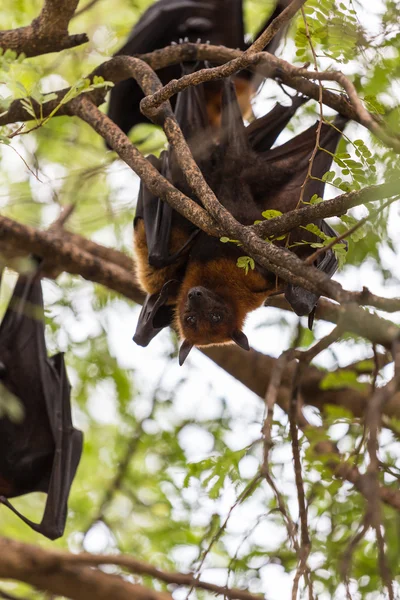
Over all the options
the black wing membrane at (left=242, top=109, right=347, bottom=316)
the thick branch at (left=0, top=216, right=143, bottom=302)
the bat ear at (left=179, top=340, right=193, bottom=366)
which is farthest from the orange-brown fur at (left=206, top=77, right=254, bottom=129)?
the bat ear at (left=179, top=340, right=193, bottom=366)

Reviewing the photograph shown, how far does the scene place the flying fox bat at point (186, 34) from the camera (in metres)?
6.22

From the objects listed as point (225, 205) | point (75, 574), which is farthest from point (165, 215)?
point (75, 574)

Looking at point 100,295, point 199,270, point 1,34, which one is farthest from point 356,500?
point 100,295

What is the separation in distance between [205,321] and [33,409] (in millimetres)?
2383

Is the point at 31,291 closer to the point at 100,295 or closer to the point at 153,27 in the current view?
the point at 100,295

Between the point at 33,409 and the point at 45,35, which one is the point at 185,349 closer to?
the point at 33,409

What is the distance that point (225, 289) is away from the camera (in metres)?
5.59

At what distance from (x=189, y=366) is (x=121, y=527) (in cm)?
170

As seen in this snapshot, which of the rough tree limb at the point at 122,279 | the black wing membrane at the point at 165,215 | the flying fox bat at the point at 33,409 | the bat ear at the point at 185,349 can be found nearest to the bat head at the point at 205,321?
the bat ear at the point at 185,349

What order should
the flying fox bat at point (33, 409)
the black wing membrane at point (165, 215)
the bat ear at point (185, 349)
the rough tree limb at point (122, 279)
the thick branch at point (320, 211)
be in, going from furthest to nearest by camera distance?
the flying fox bat at point (33, 409) < the rough tree limb at point (122, 279) < the bat ear at point (185, 349) < the black wing membrane at point (165, 215) < the thick branch at point (320, 211)

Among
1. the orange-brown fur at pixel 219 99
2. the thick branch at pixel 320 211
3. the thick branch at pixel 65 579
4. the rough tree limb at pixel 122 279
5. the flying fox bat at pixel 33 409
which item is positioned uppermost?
the orange-brown fur at pixel 219 99

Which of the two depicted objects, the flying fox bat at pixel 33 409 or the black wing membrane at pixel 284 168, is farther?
the flying fox bat at pixel 33 409

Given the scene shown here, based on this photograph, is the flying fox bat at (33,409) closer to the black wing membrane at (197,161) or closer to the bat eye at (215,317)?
the black wing membrane at (197,161)

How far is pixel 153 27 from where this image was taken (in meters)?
6.22
